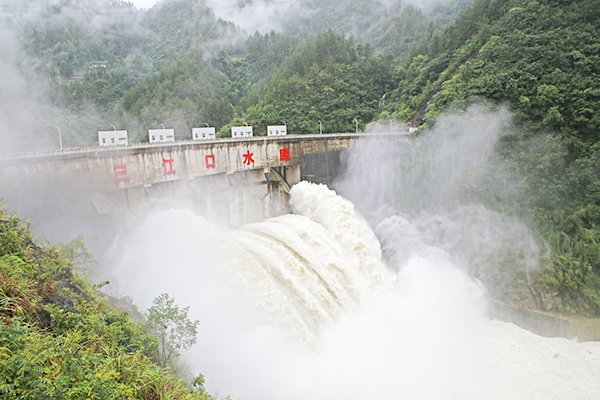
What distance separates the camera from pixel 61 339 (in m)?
6.67

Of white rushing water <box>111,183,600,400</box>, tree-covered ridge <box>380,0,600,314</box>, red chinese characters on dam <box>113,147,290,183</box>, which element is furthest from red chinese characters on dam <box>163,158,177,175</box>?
tree-covered ridge <box>380,0,600,314</box>

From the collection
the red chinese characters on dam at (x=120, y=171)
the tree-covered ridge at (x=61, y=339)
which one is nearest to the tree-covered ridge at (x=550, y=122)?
the tree-covered ridge at (x=61, y=339)

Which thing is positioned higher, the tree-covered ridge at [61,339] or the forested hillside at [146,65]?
the forested hillside at [146,65]

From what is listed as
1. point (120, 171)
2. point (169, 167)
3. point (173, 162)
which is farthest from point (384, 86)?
point (120, 171)

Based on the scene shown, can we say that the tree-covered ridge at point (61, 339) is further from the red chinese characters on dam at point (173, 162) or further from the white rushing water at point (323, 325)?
the red chinese characters on dam at point (173, 162)

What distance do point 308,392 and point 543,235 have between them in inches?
676

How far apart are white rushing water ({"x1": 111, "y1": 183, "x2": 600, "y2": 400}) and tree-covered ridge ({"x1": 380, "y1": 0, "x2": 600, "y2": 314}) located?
163 inches

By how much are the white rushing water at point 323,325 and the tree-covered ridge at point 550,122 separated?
4142mm

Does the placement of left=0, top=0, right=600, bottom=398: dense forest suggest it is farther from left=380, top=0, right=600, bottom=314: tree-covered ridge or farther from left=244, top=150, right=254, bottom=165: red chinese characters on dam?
left=244, top=150, right=254, bottom=165: red chinese characters on dam

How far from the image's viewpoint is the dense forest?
7.74 metres

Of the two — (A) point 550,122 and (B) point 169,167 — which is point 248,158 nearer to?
(B) point 169,167

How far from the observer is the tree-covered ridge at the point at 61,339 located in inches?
219

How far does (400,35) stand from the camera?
87.4 meters

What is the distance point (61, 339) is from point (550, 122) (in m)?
28.3
